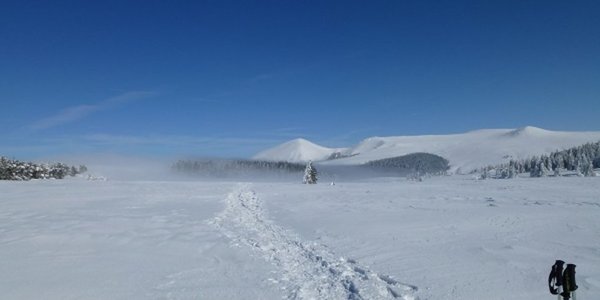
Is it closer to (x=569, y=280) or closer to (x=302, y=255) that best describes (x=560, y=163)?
(x=302, y=255)

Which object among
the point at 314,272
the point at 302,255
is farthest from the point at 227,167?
the point at 314,272

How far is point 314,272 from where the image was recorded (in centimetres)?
1194

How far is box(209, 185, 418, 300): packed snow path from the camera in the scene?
32.7 ft

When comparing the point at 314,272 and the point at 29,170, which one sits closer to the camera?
the point at 314,272

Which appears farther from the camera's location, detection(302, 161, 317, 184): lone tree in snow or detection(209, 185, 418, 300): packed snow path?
detection(302, 161, 317, 184): lone tree in snow

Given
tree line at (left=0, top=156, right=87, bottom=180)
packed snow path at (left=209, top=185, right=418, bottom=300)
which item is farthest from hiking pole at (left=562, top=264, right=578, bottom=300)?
tree line at (left=0, top=156, right=87, bottom=180)

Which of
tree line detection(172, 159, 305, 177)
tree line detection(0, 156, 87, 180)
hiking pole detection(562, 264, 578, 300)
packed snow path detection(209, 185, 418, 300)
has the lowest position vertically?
packed snow path detection(209, 185, 418, 300)

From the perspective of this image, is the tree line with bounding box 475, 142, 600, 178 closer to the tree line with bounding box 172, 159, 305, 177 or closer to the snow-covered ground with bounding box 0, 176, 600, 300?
the tree line with bounding box 172, 159, 305, 177

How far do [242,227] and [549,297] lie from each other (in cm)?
1494

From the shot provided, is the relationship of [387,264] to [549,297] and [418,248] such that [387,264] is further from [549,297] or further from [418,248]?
[549,297]

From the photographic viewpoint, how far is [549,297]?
9391 millimetres

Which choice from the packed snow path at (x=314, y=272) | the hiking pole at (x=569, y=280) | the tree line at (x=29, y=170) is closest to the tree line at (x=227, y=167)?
the tree line at (x=29, y=170)

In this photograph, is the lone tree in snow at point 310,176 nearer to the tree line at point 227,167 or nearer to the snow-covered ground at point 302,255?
the snow-covered ground at point 302,255

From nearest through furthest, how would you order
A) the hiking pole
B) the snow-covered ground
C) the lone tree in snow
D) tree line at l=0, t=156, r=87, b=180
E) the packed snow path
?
the hiking pole → the packed snow path → the snow-covered ground → tree line at l=0, t=156, r=87, b=180 → the lone tree in snow
